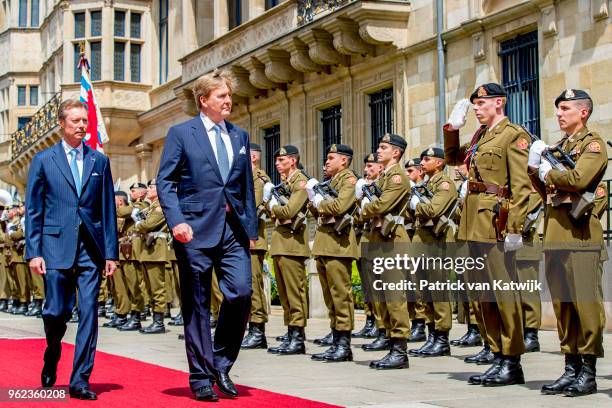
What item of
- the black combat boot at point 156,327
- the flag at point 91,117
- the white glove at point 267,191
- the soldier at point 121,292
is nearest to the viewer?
the white glove at point 267,191

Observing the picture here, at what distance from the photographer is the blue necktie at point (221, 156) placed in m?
7.62

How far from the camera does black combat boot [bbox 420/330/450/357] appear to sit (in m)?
11.0

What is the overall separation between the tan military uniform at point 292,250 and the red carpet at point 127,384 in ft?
6.25

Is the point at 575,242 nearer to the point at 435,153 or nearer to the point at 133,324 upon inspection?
the point at 435,153

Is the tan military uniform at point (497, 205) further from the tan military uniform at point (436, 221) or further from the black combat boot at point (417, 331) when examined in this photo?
the black combat boot at point (417, 331)

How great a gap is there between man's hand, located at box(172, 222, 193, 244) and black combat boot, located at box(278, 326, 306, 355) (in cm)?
416

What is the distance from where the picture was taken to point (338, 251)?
10.6m

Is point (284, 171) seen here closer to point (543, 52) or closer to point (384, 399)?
point (384, 399)

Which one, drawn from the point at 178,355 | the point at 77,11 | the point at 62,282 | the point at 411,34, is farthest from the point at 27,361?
the point at 77,11

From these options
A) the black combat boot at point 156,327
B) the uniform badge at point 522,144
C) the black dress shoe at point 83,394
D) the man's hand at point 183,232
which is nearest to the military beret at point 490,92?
the uniform badge at point 522,144

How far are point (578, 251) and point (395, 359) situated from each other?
2.39 m

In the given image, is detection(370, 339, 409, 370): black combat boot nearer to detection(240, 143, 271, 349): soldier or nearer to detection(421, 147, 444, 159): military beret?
detection(240, 143, 271, 349): soldier

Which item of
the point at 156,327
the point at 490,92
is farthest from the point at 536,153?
the point at 156,327

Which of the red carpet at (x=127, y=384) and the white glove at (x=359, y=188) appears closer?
the red carpet at (x=127, y=384)
